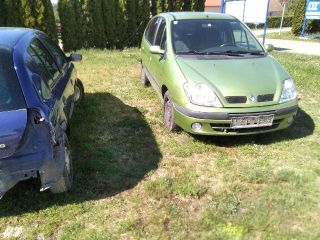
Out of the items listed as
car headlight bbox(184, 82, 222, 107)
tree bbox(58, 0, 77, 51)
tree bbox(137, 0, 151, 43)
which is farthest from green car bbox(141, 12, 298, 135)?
tree bbox(137, 0, 151, 43)

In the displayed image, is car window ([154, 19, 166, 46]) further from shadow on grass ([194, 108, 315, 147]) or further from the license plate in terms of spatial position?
the license plate

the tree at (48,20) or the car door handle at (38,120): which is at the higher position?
the car door handle at (38,120)

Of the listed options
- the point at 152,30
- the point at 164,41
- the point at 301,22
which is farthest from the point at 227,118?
the point at 301,22

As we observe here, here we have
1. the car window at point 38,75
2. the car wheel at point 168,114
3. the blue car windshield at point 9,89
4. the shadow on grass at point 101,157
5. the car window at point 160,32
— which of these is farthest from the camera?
the car window at point 160,32

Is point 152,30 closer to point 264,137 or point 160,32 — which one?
point 160,32

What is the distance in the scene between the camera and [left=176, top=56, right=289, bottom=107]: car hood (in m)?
4.58

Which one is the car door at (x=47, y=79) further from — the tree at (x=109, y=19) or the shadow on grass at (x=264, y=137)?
the tree at (x=109, y=19)

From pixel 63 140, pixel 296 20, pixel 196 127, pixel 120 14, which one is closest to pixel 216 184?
pixel 196 127

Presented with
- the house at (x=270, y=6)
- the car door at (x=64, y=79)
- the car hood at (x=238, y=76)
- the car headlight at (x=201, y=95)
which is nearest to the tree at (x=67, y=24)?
the car door at (x=64, y=79)

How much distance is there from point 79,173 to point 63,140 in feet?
2.40

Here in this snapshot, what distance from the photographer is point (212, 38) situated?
18.7 ft

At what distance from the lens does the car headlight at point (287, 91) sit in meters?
4.78

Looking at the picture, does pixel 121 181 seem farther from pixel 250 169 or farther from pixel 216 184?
pixel 250 169

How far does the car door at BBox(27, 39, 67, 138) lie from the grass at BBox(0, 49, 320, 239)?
817mm
